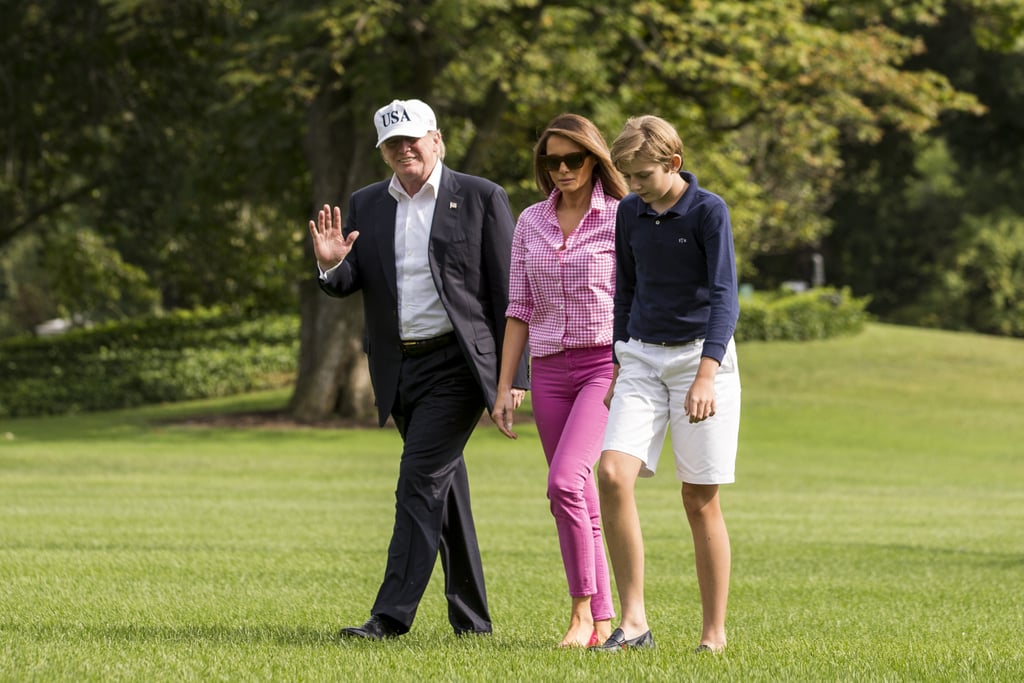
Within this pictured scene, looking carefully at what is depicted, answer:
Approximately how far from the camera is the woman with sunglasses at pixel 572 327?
5875 millimetres

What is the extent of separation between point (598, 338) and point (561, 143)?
2.63ft

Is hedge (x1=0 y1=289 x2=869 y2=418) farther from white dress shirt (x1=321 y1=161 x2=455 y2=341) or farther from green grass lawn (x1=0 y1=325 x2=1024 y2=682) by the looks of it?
white dress shirt (x1=321 y1=161 x2=455 y2=341)

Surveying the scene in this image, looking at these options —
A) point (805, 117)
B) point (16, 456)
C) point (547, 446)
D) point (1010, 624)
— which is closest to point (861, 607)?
point (1010, 624)

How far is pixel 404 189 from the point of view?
20.8 feet

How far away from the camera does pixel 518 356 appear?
20.2 feet

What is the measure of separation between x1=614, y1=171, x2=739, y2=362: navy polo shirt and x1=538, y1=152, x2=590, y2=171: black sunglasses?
0.40 meters

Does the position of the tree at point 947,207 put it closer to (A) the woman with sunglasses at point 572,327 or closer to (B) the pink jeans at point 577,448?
(A) the woman with sunglasses at point 572,327

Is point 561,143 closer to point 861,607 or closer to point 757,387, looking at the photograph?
point 861,607

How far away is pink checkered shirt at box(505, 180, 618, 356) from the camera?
602 cm

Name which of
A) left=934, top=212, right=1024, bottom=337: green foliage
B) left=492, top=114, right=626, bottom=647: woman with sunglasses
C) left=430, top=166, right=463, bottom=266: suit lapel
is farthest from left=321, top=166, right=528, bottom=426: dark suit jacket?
left=934, top=212, right=1024, bottom=337: green foliage

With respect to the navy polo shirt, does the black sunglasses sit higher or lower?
higher

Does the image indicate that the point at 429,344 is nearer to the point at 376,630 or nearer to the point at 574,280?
the point at 574,280

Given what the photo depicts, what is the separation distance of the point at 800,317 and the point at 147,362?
17420 mm

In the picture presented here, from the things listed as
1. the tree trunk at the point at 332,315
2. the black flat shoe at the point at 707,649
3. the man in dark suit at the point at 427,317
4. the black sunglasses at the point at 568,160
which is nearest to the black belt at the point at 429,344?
the man in dark suit at the point at 427,317
